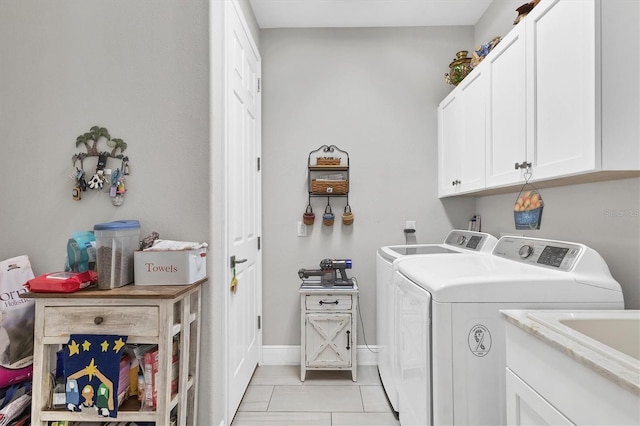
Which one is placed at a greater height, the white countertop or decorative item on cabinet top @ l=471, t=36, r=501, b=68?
decorative item on cabinet top @ l=471, t=36, r=501, b=68

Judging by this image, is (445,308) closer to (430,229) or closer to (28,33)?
(430,229)

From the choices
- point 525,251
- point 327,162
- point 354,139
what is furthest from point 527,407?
point 354,139

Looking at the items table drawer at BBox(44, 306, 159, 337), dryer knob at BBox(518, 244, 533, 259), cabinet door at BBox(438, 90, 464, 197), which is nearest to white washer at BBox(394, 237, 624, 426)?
dryer knob at BBox(518, 244, 533, 259)

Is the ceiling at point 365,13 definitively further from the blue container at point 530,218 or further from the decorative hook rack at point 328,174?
the blue container at point 530,218

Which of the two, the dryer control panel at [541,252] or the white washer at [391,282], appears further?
the white washer at [391,282]

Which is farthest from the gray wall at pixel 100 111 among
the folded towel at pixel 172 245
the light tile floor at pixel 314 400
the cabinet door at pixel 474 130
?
the cabinet door at pixel 474 130

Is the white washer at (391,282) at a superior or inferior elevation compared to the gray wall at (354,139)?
inferior

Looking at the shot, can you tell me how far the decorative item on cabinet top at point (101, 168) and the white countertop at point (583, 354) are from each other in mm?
1740

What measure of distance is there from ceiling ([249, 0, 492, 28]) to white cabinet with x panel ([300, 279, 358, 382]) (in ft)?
6.85

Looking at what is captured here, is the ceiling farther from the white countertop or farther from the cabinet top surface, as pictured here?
the white countertop

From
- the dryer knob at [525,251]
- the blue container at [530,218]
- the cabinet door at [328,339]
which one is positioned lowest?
the cabinet door at [328,339]

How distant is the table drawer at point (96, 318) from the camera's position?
137 centimetres

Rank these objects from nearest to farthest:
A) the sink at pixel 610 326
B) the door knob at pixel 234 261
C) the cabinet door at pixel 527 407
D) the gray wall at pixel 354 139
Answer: the cabinet door at pixel 527 407 → the sink at pixel 610 326 → the door knob at pixel 234 261 → the gray wall at pixel 354 139

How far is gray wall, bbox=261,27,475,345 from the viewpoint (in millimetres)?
2842
